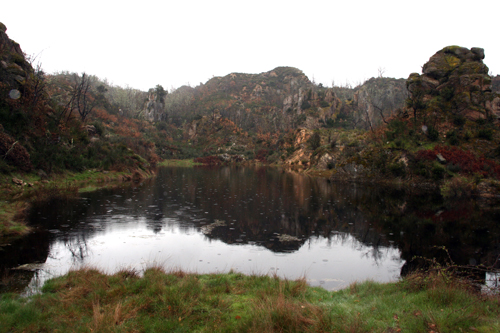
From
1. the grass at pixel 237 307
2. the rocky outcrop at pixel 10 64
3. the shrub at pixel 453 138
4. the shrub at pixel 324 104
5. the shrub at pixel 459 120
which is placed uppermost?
the shrub at pixel 324 104

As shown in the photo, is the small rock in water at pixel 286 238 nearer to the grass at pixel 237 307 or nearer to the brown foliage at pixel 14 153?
the grass at pixel 237 307

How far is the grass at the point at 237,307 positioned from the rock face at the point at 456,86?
1455 inches

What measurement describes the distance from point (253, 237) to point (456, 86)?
38.8 metres

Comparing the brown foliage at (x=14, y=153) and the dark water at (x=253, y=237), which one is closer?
the dark water at (x=253, y=237)

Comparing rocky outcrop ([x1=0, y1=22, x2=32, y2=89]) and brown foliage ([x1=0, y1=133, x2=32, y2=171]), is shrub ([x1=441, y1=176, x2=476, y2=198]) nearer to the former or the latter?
brown foliage ([x1=0, y1=133, x2=32, y2=171])

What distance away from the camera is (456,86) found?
35719 millimetres

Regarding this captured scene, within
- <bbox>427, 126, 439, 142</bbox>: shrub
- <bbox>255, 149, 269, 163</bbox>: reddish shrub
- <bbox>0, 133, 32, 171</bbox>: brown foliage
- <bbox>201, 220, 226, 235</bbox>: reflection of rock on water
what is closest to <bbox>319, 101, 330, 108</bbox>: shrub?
<bbox>255, 149, 269, 163</bbox>: reddish shrub

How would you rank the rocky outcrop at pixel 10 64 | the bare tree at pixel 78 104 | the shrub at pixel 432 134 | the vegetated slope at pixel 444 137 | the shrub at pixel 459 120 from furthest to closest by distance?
1. the shrub at pixel 459 120
2. the shrub at pixel 432 134
3. the bare tree at pixel 78 104
4. the vegetated slope at pixel 444 137
5. the rocky outcrop at pixel 10 64

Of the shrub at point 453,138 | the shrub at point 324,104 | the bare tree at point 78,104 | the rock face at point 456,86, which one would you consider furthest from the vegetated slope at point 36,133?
the shrub at point 324,104

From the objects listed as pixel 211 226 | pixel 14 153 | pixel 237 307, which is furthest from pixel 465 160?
pixel 14 153

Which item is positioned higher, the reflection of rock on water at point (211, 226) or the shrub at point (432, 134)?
the shrub at point (432, 134)

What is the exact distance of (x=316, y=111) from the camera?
8600 centimetres

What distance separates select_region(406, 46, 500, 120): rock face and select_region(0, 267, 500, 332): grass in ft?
121

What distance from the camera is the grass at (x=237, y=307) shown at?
4.20m
